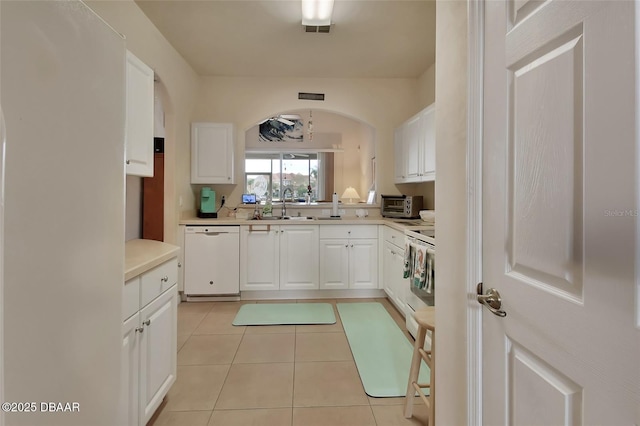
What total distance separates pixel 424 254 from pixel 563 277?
1.59 m

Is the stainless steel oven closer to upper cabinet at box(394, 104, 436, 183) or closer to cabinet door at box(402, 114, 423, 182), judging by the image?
upper cabinet at box(394, 104, 436, 183)

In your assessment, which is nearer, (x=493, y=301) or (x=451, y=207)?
(x=493, y=301)

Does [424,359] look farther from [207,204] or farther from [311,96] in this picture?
[311,96]

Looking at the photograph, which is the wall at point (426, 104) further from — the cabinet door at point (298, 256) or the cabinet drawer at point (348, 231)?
the cabinet door at point (298, 256)

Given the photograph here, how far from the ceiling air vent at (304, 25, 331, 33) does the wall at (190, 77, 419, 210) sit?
1.17 metres

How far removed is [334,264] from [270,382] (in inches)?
71.4

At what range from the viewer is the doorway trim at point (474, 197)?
102 cm

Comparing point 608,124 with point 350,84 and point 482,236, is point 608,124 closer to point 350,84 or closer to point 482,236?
point 482,236

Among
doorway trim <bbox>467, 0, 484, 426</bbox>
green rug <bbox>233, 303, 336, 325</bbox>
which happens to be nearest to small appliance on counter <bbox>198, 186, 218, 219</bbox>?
green rug <bbox>233, 303, 336, 325</bbox>

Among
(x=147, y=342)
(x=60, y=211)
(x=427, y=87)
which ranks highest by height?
(x=427, y=87)

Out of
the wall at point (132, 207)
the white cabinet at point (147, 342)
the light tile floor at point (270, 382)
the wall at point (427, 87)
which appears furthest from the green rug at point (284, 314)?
the wall at point (427, 87)

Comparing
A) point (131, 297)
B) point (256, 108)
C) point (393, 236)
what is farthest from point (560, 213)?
point (256, 108)

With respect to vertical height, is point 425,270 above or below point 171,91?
below

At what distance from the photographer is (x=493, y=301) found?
0.95 metres
